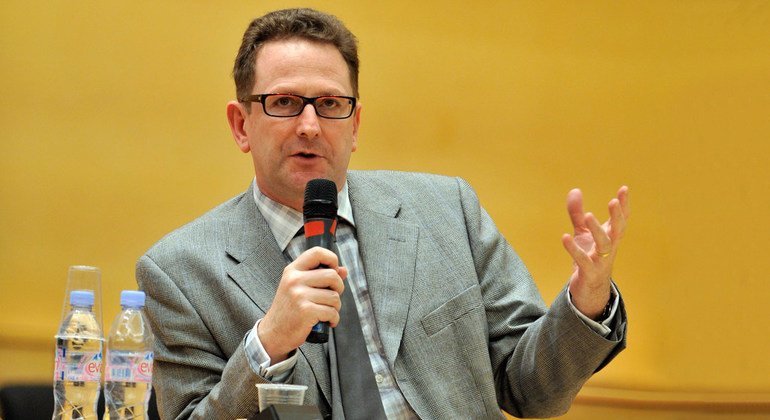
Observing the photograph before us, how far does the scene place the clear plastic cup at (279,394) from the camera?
1.82 m

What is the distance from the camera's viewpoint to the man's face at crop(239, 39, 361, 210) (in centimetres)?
251

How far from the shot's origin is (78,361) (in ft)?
6.15

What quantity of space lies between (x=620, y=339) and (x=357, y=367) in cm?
63

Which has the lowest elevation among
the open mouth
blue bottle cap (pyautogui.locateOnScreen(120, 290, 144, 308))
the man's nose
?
blue bottle cap (pyautogui.locateOnScreen(120, 290, 144, 308))

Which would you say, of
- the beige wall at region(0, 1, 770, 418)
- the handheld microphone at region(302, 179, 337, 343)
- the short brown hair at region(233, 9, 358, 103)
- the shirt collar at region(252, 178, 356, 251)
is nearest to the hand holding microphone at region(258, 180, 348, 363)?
the handheld microphone at region(302, 179, 337, 343)

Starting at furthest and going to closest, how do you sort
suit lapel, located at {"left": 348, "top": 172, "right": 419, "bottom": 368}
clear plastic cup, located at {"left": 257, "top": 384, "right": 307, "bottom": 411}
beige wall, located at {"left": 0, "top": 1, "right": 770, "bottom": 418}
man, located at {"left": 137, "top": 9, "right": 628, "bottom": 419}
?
beige wall, located at {"left": 0, "top": 1, "right": 770, "bottom": 418}
suit lapel, located at {"left": 348, "top": 172, "right": 419, "bottom": 368}
man, located at {"left": 137, "top": 9, "right": 628, "bottom": 419}
clear plastic cup, located at {"left": 257, "top": 384, "right": 307, "bottom": 411}

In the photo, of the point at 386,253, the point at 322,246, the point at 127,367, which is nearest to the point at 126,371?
the point at 127,367

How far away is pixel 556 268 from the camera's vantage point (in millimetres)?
4434

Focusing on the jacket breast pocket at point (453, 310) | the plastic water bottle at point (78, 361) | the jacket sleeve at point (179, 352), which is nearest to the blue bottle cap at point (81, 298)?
the plastic water bottle at point (78, 361)

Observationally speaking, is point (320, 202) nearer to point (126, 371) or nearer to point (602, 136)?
point (126, 371)

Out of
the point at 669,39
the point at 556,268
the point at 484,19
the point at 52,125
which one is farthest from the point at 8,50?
the point at 669,39

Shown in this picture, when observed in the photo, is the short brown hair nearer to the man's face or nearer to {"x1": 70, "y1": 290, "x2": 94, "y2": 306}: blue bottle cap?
the man's face

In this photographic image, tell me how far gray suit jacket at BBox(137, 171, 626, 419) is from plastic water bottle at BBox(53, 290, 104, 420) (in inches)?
12.4

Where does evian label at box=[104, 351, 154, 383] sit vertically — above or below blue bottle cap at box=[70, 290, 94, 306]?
below
